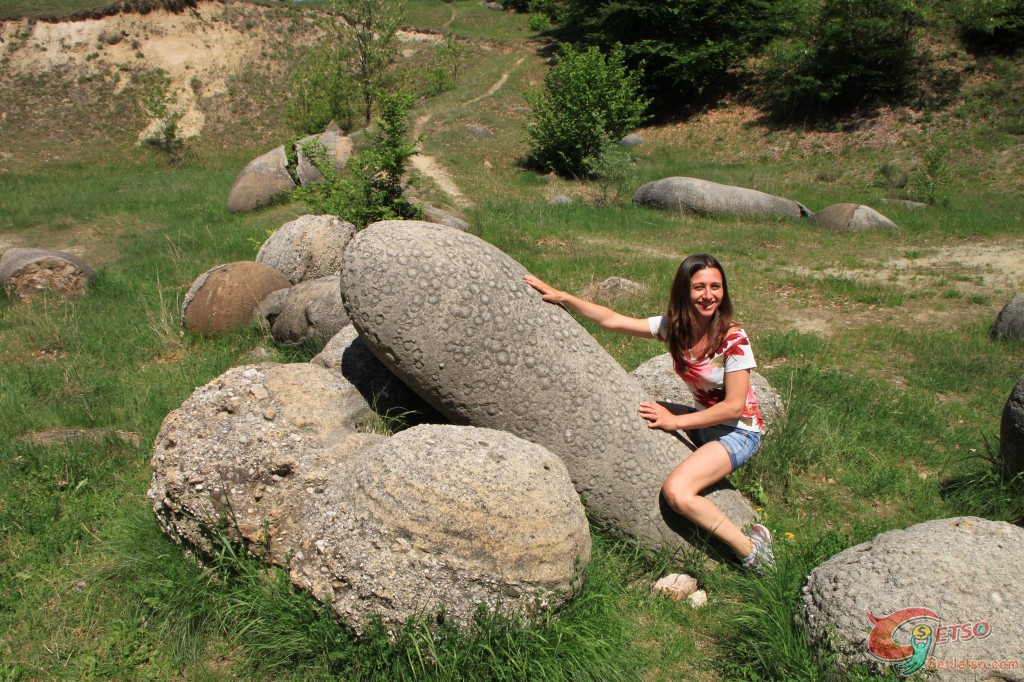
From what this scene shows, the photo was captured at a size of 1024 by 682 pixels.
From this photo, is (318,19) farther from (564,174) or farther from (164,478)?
(164,478)

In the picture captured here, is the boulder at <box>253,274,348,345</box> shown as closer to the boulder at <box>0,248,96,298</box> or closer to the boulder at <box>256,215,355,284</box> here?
the boulder at <box>256,215,355,284</box>

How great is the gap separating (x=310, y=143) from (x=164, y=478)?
9564 millimetres

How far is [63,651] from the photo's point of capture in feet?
11.4

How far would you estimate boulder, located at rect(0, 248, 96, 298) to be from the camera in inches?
368

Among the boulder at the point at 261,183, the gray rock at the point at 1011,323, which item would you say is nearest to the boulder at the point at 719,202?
the gray rock at the point at 1011,323

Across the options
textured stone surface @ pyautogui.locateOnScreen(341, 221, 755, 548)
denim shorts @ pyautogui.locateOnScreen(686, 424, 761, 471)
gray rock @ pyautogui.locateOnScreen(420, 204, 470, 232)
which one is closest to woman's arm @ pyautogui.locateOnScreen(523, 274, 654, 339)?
textured stone surface @ pyautogui.locateOnScreen(341, 221, 755, 548)

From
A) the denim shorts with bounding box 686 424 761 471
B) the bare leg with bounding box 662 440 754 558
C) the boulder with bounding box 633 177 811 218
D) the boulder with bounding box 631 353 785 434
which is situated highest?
the denim shorts with bounding box 686 424 761 471

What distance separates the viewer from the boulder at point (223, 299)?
7578mm

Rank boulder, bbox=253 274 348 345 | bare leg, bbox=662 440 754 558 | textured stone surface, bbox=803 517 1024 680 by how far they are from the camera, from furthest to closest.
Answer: boulder, bbox=253 274 348 345 < bare leg, bbox=662 440 754 558 < textured stone surface, bbox=803 517 1024 680

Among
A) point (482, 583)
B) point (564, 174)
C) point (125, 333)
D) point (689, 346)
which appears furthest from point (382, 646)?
point (564, 174)

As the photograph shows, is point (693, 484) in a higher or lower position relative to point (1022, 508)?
higher

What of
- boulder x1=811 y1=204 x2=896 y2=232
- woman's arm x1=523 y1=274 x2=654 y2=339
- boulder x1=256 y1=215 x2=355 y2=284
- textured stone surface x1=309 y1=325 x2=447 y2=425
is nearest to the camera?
woman's arm x1=523 y1=274 x2=654 y2=339

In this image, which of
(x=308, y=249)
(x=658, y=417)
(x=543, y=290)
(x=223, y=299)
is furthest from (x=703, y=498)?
(x=308, y=249)

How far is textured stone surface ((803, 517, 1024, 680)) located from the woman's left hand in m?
1.07
